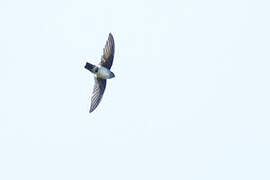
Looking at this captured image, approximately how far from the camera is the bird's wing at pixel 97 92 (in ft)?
116

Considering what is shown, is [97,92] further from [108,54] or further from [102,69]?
[108,54]

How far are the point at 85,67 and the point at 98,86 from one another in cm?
127

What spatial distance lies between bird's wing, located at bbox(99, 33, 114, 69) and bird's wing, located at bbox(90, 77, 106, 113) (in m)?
0.85

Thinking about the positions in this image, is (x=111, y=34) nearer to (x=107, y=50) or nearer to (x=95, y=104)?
(x=107, y=50)

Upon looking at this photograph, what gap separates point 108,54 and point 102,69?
2.54 feet

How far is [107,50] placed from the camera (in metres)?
35.2

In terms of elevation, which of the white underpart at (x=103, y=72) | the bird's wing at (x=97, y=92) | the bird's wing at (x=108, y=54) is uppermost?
the bird's wing at (x=108, y=54)

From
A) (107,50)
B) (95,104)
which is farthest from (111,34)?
(95,104)

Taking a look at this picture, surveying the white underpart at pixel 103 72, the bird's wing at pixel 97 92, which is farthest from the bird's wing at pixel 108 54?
the bird's wing at pixel 97 92

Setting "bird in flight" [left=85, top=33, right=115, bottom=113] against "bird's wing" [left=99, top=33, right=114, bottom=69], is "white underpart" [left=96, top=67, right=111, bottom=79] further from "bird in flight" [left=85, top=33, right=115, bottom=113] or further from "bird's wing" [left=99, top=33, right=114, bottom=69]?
"bird's wing" [left=99, top=33, right=114, bottom=69]

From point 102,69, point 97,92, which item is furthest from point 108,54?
point 97,92

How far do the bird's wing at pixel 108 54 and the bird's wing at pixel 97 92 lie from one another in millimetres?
849

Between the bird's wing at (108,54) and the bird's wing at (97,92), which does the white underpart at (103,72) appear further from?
the bird's wing at (97,92)

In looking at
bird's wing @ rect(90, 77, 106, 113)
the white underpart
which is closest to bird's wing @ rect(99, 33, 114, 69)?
the white underpart
